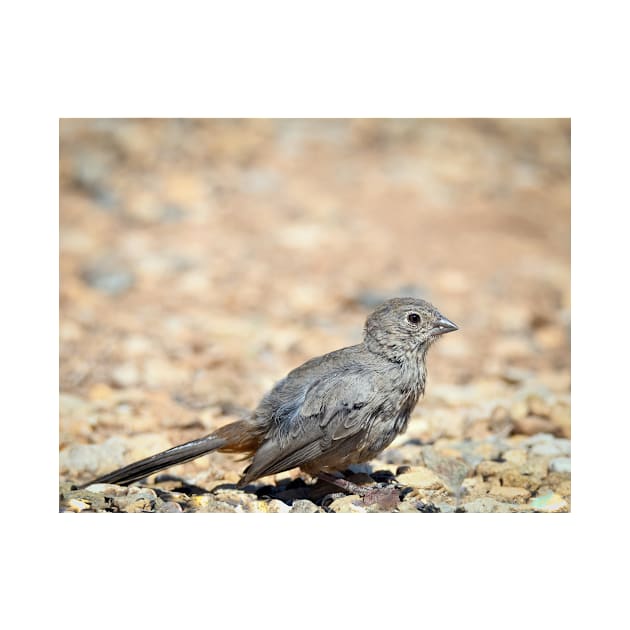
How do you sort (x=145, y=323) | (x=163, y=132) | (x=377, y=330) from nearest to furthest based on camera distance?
(x=377, y=330), (x=145, y=323), (x=163, y=132)

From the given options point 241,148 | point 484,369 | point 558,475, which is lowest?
point 558,475

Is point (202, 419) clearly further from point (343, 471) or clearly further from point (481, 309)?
point (481, 309)

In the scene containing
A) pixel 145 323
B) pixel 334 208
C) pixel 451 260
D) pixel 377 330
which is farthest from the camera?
pixel 334 208

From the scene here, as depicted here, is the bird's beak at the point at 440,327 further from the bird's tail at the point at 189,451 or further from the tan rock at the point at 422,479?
the bird's tail at the point at 189,451

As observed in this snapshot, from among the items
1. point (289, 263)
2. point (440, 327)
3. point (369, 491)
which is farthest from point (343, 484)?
point (289, 263)

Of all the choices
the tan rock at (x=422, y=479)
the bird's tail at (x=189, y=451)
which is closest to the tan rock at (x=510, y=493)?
the tan rock at (x=422, y=479)

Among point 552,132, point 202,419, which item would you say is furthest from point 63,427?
point 552,132
